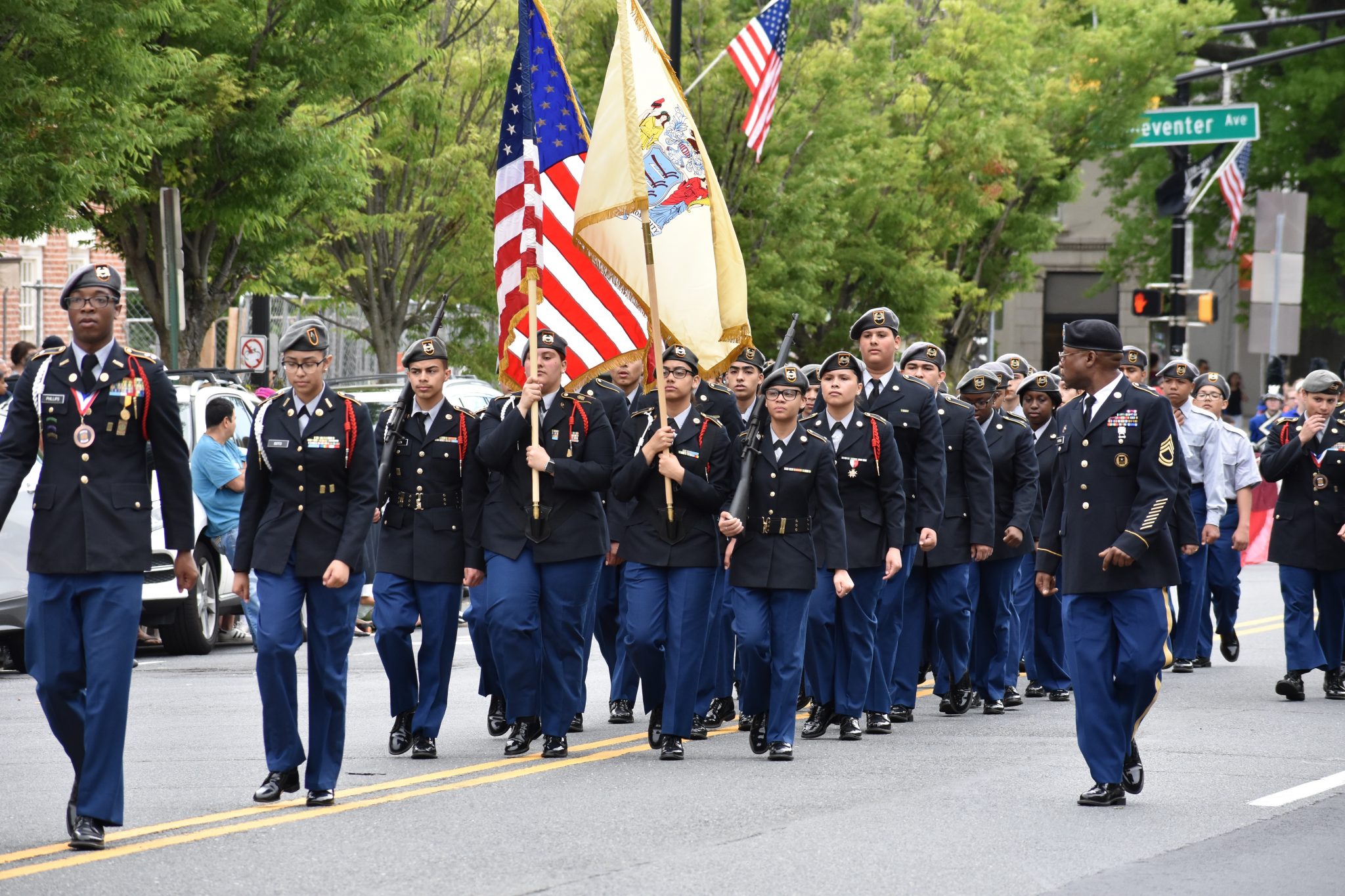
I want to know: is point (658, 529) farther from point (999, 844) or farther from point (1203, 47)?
point (1203, 47)

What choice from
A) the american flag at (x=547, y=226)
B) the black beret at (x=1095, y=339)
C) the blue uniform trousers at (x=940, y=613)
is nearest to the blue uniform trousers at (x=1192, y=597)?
the blue uniform trousers at (x=940, y=613)

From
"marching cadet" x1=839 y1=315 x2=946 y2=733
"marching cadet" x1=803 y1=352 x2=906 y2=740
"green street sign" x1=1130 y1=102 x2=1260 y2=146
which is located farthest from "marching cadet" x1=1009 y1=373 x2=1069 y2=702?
"green street sign" x1=1130 y1=102 x2=1260 y2=146

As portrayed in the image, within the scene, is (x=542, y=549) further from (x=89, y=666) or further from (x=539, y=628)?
(x=89, y=666)

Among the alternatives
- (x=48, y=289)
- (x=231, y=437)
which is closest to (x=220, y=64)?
(x=231, y=437)

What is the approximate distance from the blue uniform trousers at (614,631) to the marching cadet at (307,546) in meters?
2.92

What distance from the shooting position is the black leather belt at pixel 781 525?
33.1ft

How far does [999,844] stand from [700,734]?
3111mm

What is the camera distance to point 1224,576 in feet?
50.5

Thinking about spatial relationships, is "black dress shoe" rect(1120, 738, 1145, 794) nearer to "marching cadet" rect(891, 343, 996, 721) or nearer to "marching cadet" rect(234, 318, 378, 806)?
"marching cadet" rect(891, 343, 996, 721)

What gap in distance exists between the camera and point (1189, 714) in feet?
39.7

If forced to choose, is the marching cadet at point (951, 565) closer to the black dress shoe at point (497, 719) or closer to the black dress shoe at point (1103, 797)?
the black dress shoe at point (497, 719)

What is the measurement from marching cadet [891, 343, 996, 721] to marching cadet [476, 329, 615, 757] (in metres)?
2.37

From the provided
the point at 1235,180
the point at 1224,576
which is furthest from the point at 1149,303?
the point at 1224,576

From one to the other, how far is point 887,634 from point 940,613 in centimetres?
63
